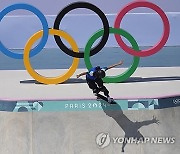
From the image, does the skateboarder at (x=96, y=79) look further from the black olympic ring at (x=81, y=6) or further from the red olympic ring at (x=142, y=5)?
the red olympic ring at (x=142, y=5)

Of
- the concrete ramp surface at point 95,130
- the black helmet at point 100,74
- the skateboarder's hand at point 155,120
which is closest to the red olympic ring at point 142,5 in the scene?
the black helmet at point 100,74

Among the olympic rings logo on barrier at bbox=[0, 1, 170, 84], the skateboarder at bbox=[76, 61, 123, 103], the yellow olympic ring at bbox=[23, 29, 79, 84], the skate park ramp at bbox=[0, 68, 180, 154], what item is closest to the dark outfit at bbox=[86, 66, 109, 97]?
the skateboarder at bbox=[76, 61, 123, 103]

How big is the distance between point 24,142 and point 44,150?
24.1 inches

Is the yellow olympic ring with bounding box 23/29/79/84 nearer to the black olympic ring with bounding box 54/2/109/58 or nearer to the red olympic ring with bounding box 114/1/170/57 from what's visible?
the black olympic ring with bounding box 54/2/109/58

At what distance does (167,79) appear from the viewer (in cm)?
1727

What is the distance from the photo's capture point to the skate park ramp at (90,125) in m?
11.8

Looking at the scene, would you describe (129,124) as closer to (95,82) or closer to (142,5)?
(95,82)

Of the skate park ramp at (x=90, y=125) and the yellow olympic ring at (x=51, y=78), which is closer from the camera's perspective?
the skate park ramp at (x=90, y=125)

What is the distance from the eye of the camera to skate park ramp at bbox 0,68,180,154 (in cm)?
1181

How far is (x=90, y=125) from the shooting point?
1186 cm

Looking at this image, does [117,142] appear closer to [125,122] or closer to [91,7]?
[125,122]

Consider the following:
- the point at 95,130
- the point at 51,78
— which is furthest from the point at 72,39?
the point at 95,130

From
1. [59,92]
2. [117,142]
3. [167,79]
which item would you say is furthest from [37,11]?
[167,79]

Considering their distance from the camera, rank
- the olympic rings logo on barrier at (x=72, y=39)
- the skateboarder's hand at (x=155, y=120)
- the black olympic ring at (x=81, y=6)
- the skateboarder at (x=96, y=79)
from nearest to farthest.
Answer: the skateboarder's hand at (x=155, y=120), the skateboarder at (x=96, y=79), the black olympic ring at (x=81, y=6), the olympic rings logo on barrier at (x=72, y=39)
